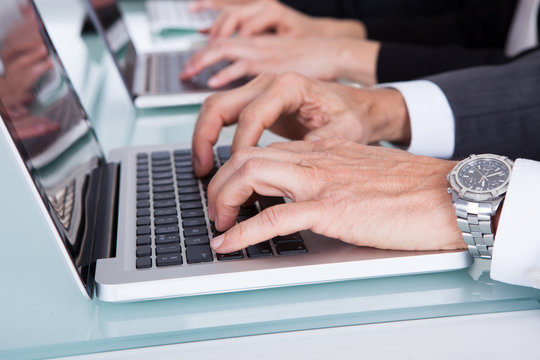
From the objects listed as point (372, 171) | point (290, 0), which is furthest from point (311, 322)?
point (290, 0)

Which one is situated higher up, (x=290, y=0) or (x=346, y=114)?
(x=346, y=114)

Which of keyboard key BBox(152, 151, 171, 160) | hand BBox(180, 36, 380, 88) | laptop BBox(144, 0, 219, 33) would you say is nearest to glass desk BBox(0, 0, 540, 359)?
keyboard key BBox(152, 151, 171, 160)

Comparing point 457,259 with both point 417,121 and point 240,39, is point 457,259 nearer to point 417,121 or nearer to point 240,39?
point 417,121

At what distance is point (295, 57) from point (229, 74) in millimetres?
142

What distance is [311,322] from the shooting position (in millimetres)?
500

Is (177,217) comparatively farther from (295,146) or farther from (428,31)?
(428,31)

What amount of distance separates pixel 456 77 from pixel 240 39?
1.47ft

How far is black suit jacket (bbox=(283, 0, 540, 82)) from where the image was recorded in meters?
1.14

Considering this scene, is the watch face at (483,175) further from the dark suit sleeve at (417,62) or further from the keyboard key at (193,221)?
the dark suit sleeve at (417,62)

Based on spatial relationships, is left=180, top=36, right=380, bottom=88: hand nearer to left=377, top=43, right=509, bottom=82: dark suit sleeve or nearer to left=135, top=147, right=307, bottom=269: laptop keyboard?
left=377, top=43, right=509, bottom=82: dark suit sleeve

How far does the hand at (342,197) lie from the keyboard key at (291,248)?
14 millimetres

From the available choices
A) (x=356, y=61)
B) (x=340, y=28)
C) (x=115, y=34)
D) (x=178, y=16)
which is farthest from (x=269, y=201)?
(x=178, y=16)

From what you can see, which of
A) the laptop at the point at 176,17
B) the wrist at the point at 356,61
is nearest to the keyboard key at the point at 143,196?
the wrist at the point at 356,61

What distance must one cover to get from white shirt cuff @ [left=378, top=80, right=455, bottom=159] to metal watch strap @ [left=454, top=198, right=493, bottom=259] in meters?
0.29
